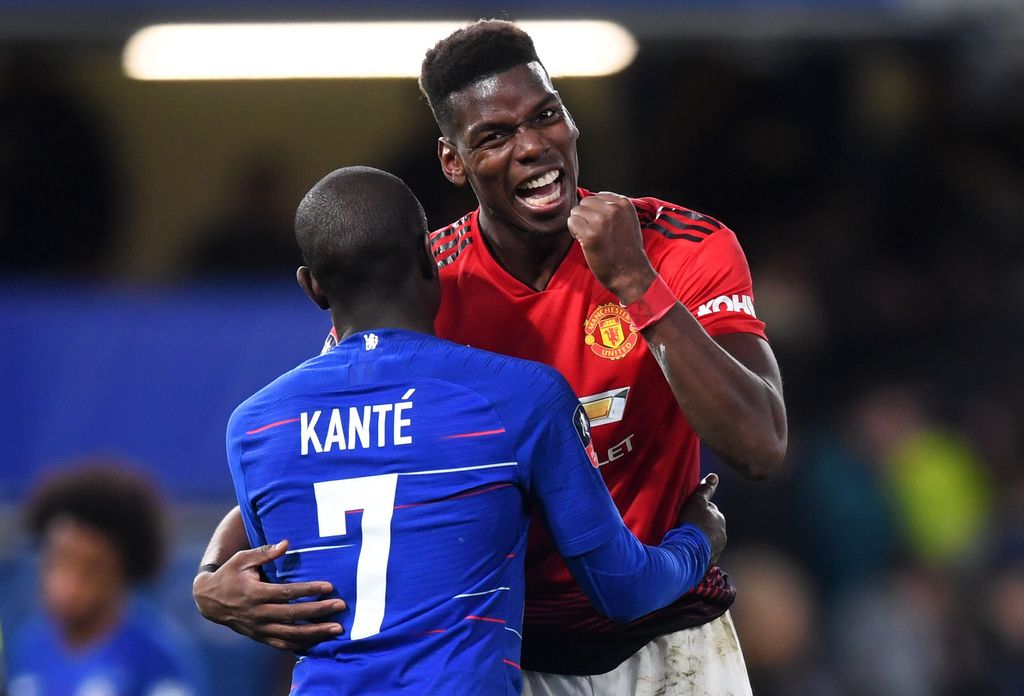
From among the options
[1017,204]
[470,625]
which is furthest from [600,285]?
[1017,204]

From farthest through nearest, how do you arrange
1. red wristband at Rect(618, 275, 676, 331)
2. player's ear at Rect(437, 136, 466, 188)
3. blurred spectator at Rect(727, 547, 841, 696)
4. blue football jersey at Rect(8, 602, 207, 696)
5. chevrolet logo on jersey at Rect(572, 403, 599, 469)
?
1. blurred spectator at Rect(727, 547, 841, 696)
2. blue football jersey at Rect(8, 602, 207, 696)
3. player's ear at Rect(437, 136, 466, 188)
4. red wristband at Rect(618, 275, 676, 331)
5. chevrolet logo on jersey at Rect(572, 403, 599, 469)

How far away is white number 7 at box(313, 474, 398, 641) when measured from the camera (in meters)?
2.74

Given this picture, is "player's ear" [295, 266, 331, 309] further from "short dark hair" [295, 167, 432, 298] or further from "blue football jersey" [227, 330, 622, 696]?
"blue football jersey" [227, 330, 622, 696]

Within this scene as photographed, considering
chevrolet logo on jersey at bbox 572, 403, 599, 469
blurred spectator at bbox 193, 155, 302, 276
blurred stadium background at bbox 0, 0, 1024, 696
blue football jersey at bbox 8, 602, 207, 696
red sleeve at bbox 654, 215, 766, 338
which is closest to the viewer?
chevrolet logo on jersey at bbox 572, 403, 599, 469

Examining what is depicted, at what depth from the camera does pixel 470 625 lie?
8.98 ft

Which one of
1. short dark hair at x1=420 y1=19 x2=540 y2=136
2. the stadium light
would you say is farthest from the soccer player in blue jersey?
the stadium light

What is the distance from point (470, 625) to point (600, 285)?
952mm

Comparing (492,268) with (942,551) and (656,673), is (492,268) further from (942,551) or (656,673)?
(942,551)

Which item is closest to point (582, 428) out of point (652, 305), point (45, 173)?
point (652, 305)

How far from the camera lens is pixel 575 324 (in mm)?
3379

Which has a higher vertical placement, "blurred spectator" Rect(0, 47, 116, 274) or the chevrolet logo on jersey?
"blurred spectator" Rect(0, 47, 116, 274)

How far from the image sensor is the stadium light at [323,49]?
8406 mm

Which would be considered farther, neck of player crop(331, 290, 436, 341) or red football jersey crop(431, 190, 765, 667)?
red football jersey crop(431, 190, 765, 667)

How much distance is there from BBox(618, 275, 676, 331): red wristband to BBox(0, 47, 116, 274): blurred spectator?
20.6 feet
